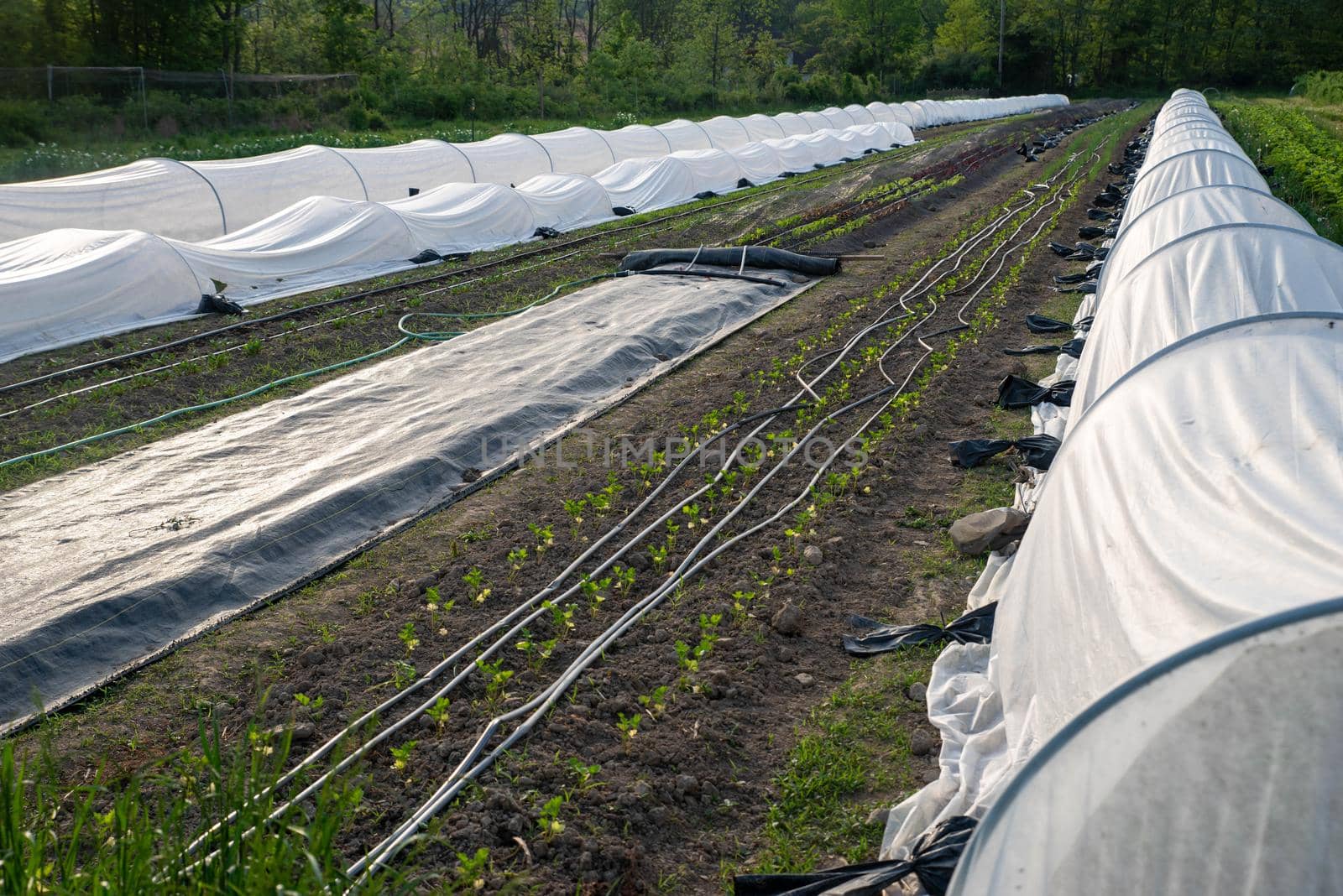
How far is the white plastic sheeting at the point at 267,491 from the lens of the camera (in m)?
4.66

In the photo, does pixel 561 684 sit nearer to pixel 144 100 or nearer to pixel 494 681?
pixel 494 681

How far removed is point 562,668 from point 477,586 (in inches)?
32.6

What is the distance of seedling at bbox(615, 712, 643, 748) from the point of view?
13.0ft

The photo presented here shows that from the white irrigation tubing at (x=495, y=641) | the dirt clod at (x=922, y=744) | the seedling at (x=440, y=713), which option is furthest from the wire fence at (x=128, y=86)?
the dirt clod at (x=922, y=744)

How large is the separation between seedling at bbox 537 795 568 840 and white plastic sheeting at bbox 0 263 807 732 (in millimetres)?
2216

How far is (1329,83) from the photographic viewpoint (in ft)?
132

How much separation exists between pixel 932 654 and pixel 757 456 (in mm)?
2589

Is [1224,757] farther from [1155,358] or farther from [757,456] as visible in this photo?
[757,456]

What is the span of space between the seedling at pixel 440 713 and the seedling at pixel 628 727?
0.72 metres

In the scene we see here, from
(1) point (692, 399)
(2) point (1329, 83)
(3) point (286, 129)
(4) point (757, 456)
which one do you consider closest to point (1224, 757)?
(4) point (757, 456)

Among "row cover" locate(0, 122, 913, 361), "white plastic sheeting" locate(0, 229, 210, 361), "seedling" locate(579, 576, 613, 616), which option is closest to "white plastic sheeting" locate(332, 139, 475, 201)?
"row cover" locate(0, 122, 913, 361)

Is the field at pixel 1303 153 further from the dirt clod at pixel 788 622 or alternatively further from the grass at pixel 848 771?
the grass at pixel 848 771

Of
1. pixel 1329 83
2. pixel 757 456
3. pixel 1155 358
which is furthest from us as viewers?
pixel 1329 83

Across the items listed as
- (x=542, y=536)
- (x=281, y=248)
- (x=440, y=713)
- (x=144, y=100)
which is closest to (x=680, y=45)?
(x=144, y=100)
